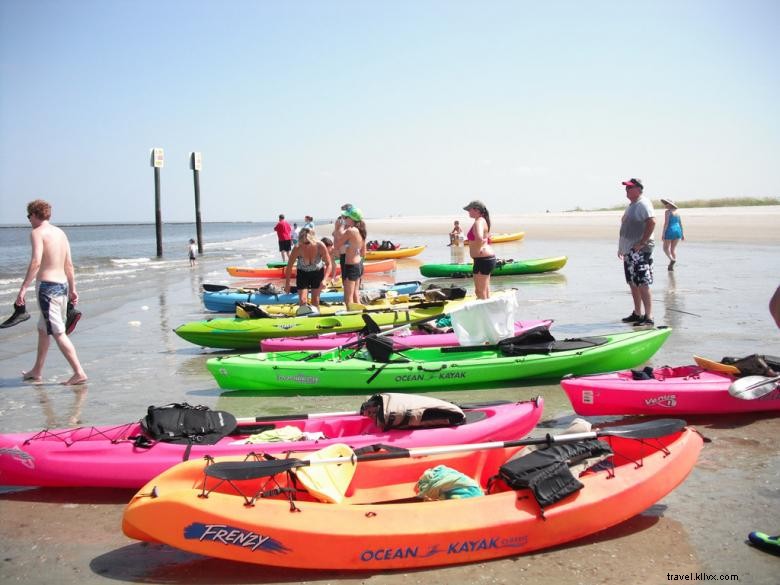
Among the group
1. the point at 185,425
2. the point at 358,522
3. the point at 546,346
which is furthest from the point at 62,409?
the point at 546,346

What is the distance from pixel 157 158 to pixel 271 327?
73.4 feet

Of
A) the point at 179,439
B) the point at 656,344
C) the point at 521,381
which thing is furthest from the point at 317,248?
the point at 179,439

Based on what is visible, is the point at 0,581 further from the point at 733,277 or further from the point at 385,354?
the point at 733,277

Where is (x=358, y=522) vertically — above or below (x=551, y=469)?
below

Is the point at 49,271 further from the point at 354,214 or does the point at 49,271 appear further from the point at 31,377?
the point at 354,214

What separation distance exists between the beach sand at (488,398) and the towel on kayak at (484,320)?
2.03ft

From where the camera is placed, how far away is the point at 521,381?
706cm

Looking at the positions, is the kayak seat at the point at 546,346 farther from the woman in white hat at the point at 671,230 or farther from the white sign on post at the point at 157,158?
the white sign on post at the point at 157,158

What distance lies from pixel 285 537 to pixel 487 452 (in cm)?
143

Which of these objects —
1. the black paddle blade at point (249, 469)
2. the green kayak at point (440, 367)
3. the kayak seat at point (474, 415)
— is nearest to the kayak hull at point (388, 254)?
the green kayak at point (440, 367)

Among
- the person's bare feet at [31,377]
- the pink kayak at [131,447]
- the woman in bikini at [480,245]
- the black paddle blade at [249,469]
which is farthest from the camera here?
the woman in bikini at [480,245]

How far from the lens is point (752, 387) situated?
541 cm

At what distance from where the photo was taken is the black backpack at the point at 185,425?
15.1 feet

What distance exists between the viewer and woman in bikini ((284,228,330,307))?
1010 centimetres
